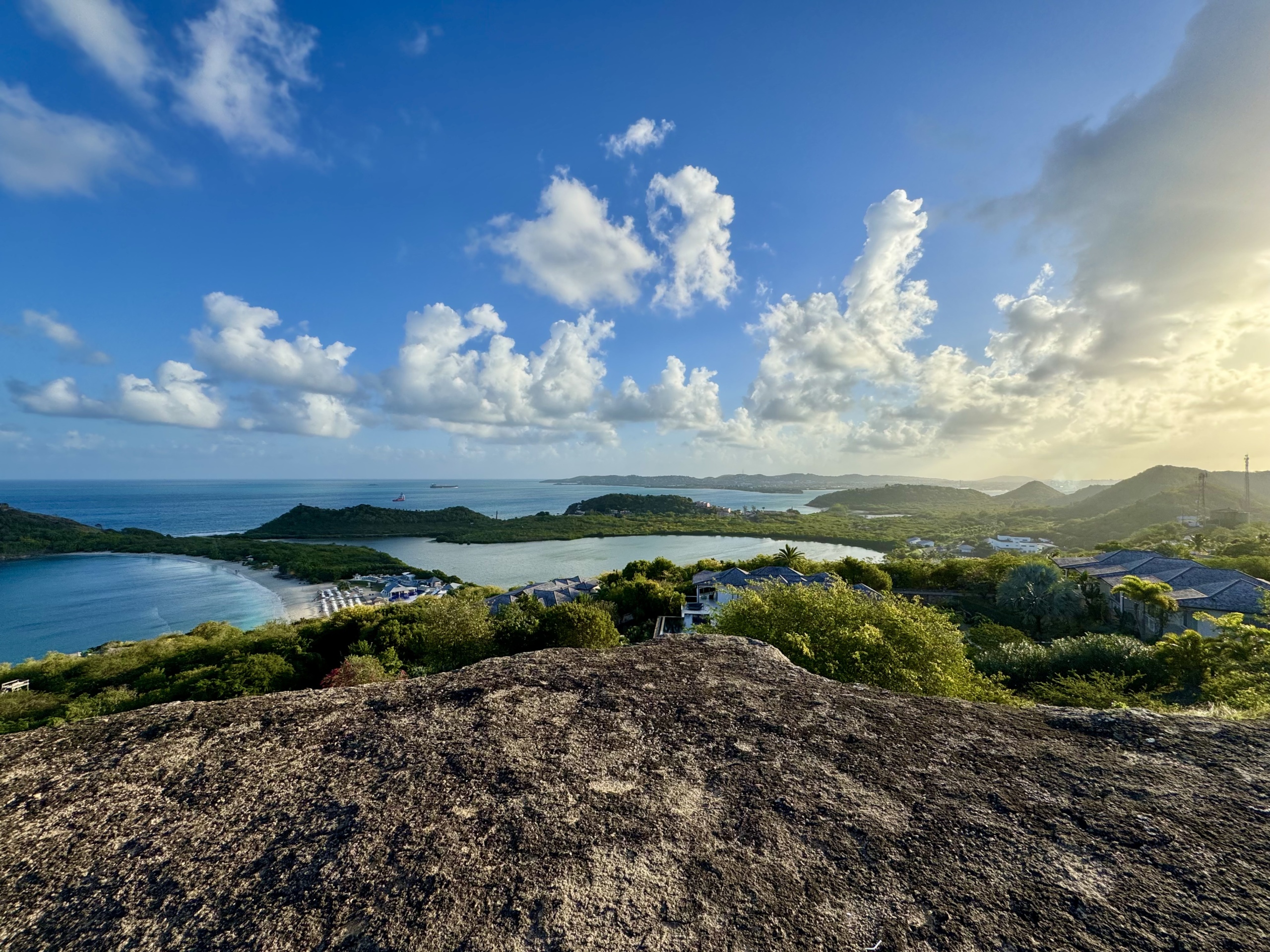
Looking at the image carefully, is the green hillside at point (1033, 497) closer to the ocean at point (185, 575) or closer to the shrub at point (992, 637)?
the ocean at point (185, 575)

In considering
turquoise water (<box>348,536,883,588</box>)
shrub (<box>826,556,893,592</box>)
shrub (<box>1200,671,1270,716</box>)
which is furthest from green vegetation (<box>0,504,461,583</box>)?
shrub (<box>1200,671,1270,716</box>)

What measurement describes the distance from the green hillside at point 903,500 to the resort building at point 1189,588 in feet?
402

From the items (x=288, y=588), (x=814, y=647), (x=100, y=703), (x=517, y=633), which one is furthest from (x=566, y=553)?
(x=814, y=647)

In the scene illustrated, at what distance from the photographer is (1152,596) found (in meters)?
21.5

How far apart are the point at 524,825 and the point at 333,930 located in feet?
2.11

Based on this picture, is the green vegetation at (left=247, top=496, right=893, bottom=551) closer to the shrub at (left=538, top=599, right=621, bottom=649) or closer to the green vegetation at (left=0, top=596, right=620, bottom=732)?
the green vegetation at (left=0, top=596, right=620, bottom=732)

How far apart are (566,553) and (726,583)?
172 ft

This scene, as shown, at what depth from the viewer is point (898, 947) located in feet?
4.86

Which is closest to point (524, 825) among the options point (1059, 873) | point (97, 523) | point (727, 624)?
point (1059, 873)

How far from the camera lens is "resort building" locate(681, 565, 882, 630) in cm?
2575

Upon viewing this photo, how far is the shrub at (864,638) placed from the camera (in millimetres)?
8680

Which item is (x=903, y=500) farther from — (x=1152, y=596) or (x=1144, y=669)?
(x=1144, y=669)

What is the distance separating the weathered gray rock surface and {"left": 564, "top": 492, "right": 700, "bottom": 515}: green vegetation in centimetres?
12050

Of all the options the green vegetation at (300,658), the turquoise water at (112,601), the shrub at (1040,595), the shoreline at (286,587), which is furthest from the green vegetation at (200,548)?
the shrub at (1040,595)
